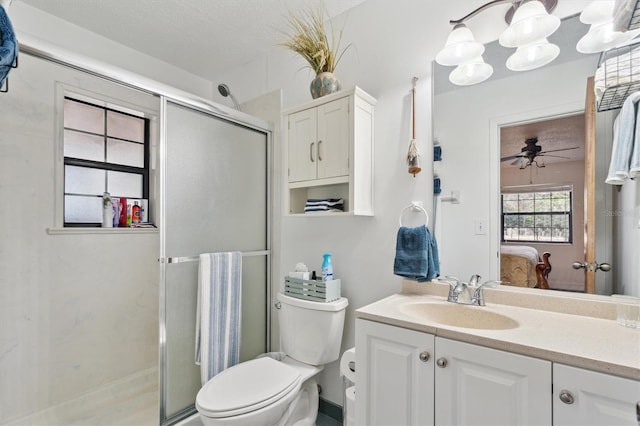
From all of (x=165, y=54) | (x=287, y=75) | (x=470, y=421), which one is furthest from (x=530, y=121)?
(x=165, y=54)

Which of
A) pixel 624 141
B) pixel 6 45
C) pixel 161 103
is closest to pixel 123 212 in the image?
pixel 161 103

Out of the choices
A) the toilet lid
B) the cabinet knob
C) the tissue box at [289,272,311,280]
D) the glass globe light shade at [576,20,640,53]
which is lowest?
the toilet lid

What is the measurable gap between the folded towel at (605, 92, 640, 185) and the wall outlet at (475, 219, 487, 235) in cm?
45

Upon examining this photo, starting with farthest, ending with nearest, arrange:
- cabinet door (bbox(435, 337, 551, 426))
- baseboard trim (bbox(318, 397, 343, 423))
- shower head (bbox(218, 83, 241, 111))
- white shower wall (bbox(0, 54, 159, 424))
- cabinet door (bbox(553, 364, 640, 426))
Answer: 1. shower head (bbox(218, 83, 241, 111))
2. baseboard trim (bbox(318, 397, 343, 423))
3. white shower wall (bbox(0, 54, 159, 424))
4. cabinet door (bbox(435, 337, 551, 426))
5. cabinet door (bbox(553, 364, 640, 426))

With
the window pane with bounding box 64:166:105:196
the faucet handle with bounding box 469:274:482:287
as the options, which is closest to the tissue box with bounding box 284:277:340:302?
the faucet handle with bounding box 469:274:482:287

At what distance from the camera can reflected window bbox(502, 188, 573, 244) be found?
1260 mm

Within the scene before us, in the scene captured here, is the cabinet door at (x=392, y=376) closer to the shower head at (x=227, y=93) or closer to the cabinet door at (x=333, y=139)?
the cabinet door at (x=333, y=139)

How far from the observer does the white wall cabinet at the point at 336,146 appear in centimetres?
163

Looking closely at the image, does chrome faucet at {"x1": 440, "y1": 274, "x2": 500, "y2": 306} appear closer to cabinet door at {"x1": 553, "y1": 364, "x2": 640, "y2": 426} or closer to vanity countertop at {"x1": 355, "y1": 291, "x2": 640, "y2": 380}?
vanity countertop at {"x1": 355, "y1": 291, "x2": 640, "y2": 380}

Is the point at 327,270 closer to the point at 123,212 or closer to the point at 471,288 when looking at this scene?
the point at 471,288

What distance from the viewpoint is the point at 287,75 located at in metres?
2.20

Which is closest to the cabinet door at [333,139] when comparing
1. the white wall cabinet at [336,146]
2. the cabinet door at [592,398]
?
the white wall cabinet at [336,146]

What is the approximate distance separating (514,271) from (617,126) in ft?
2.14

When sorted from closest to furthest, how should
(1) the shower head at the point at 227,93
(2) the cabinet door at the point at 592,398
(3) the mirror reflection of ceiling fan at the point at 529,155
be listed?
(2) the cabinet door at the point at 592,398, (3) the mirror reflection of ceiling fan at the point at 529,155, (1) the shower head at the point at 227,93
